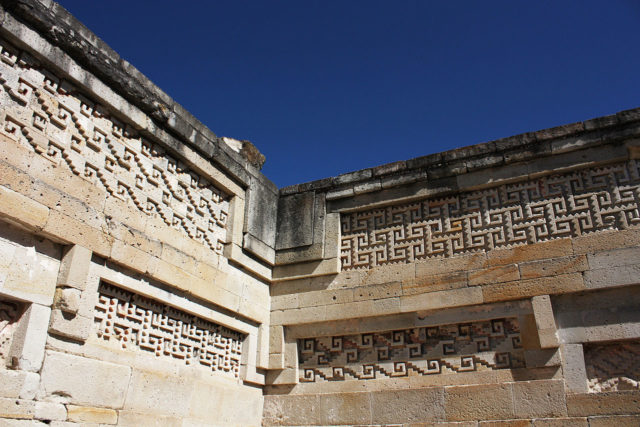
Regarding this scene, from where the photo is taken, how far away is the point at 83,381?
395 centimetres

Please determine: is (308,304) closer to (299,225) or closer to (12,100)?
(299,225)

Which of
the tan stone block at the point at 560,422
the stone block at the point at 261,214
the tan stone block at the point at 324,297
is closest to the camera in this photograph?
the tan stone block at the point at 560,422

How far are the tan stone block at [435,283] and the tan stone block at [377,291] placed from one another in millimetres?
70

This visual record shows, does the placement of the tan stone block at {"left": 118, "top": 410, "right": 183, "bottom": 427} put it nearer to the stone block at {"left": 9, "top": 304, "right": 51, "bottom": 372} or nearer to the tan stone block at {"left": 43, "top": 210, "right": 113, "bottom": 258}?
the stone block at {"left": 9, "top": 304, "right": 51, "bottom": 372}

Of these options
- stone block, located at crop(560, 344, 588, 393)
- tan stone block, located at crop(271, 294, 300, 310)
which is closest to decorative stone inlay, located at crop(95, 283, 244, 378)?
tan stone block, located at crop(271, 294, 300, 310)

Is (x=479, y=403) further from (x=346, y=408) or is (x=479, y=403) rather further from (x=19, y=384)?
(x=19, y=384)

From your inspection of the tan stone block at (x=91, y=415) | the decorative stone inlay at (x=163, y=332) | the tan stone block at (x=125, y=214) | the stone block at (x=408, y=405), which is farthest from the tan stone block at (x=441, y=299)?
A: the tan stone block at (x=91, y=415)

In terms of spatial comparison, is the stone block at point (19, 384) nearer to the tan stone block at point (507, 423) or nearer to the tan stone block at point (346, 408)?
the tan stone block at point (346, 408)

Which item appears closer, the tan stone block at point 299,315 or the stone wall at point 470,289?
the stone wall at point 470,289

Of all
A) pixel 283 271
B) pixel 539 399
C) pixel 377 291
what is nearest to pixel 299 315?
pixel 283 271

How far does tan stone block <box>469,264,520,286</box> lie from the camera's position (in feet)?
17.0

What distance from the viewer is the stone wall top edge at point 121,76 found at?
4.13m

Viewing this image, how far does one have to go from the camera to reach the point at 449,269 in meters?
5.46

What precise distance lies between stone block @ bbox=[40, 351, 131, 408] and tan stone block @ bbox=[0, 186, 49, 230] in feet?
2.82
